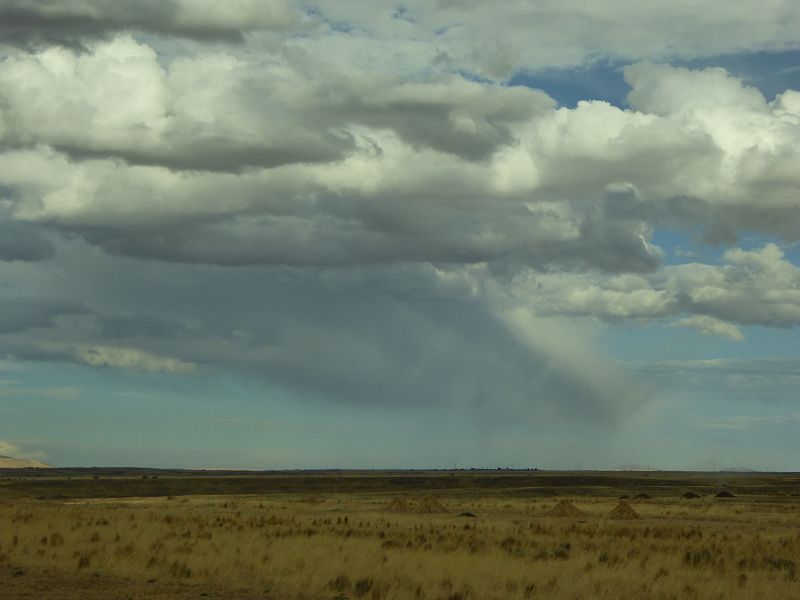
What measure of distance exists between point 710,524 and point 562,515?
10037mm

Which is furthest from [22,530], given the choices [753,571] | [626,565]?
[753,571]

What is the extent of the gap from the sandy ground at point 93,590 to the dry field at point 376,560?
43 mm

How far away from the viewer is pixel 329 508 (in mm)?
76125

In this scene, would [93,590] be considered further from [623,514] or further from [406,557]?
[623,514]

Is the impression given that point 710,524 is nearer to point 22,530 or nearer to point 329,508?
point 329,508

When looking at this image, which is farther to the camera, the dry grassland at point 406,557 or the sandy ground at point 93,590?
the dry grassland at point 406,557

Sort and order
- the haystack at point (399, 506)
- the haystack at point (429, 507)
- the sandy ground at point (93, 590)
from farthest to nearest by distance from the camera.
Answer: the haystack at point (399, 506) < the haystack at point (429, 507) < the sandy ground at point (93, 590)

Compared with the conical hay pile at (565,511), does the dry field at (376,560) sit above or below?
below

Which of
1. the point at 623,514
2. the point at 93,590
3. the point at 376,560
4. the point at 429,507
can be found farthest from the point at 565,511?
the point at 93,590

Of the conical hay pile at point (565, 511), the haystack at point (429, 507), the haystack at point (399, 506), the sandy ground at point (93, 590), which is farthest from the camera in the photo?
the haystack at point (399, 506)

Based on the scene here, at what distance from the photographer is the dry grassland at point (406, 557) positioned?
24.8 metres

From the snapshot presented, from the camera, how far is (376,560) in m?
30.2

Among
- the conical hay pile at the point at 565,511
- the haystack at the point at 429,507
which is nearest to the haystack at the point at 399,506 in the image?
the haystack at the point at 429,507

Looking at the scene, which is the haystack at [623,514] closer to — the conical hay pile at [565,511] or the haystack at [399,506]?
the conical hay pile at [565,511]
